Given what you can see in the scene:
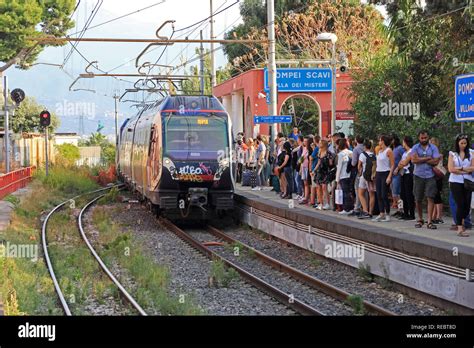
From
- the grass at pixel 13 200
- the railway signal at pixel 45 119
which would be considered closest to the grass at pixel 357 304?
the grass at pixel 13 200

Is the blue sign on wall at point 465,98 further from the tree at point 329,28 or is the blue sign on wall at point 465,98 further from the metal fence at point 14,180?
the tree at point 329,28

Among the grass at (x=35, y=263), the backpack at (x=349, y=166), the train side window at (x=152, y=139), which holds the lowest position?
the grass at (x=35, y=263)

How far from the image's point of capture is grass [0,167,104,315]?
12.3 meters

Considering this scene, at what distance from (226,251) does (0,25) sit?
107 feet

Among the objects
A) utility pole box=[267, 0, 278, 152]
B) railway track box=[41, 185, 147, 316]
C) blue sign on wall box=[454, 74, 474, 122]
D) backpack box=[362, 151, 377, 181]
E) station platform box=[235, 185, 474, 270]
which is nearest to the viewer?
station platform box=[235, 185, 474, 270]

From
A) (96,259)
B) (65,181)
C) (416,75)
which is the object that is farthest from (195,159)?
(65,181)

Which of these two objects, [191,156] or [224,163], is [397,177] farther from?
[191,156]

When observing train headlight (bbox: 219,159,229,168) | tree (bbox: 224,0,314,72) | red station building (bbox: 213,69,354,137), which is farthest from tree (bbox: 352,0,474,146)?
tree (bbox: 224,0,314,72)

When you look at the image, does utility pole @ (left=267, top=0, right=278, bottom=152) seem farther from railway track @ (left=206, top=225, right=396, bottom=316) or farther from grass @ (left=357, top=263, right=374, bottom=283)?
grass @ (left=357, top=263, right=374, bottom=283)

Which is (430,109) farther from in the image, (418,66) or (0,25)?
(0,25)

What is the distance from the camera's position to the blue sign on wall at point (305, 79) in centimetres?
2944

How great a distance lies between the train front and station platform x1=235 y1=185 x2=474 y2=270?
137 centimetres

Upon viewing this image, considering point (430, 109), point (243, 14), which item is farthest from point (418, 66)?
point (243, 14)
